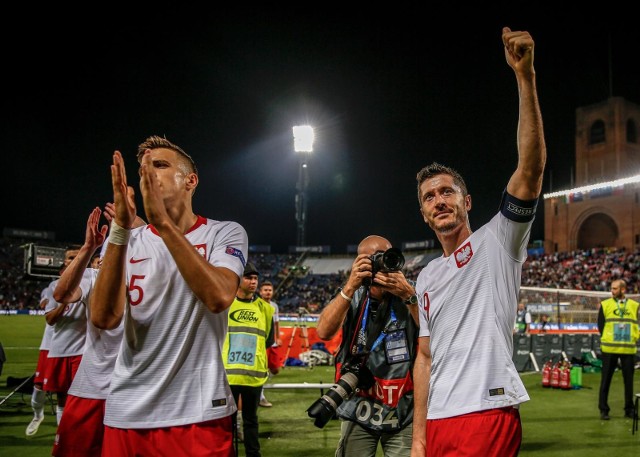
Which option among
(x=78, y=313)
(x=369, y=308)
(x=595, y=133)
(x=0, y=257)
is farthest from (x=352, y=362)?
(x=0, y=257)

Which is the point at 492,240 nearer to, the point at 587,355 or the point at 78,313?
the point at 78,313

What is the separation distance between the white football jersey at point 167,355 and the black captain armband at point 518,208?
1283 mm

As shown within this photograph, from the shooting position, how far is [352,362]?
3428mm

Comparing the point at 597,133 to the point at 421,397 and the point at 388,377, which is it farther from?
the point at 421,397

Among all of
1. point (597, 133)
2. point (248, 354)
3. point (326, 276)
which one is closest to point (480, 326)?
point (248, 354)

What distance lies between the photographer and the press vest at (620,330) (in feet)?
32.8

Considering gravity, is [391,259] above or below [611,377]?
above

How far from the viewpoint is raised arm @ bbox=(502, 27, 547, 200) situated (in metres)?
2.33

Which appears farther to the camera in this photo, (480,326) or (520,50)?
(480,326)

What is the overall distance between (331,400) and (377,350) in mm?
704

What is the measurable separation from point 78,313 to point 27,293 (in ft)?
180

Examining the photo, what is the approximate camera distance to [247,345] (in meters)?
6.90

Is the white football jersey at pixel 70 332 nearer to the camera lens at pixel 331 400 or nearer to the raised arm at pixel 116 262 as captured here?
the camera lens at pixel 331 400

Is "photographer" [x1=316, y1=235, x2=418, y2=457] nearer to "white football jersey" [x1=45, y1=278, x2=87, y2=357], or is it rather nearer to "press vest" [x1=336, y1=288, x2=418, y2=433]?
"press vest" [x1=336, y1=288, x2=418, y2=433]
